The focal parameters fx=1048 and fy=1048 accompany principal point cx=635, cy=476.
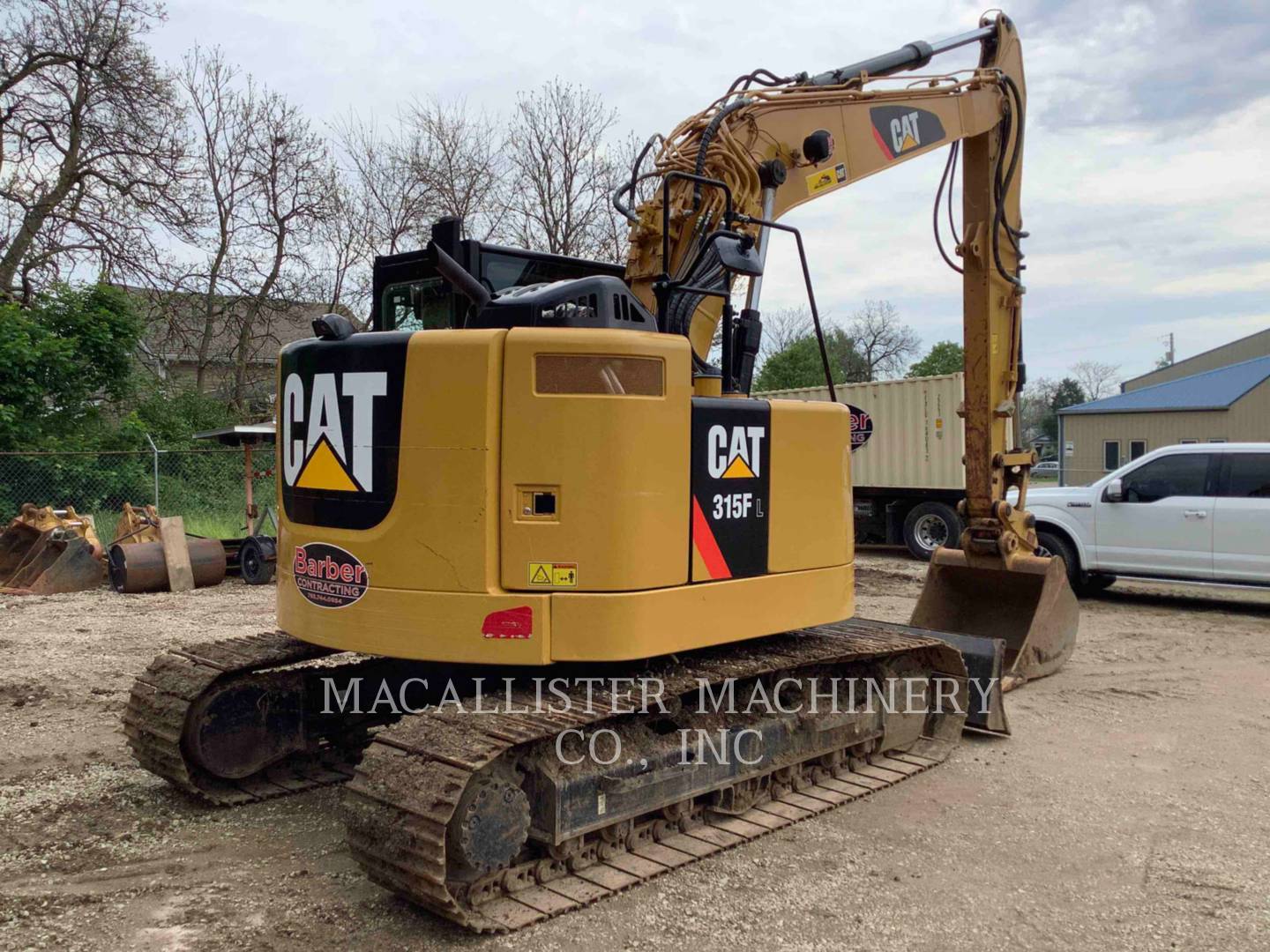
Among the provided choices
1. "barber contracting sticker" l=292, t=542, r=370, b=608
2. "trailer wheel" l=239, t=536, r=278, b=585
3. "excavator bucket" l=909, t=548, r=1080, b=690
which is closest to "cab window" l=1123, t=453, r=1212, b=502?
"excavator bucket" l=909, t=548, r=1080, b=690

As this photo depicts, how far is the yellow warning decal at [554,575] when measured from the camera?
404 centimetres

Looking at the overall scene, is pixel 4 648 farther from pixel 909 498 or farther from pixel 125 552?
pixel 909 498

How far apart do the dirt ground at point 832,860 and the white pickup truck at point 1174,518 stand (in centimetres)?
398

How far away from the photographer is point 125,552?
39.1ft

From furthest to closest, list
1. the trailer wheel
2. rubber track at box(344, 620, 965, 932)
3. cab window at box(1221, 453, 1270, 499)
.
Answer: the trailer wheel, cab window at box(1221, 453, 1270, 499), rubber track at box(344, 620, 965, 932)

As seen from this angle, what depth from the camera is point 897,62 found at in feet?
22.7

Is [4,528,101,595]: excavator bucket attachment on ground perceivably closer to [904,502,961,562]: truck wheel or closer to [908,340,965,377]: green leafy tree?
[904,502,961,562]: truck wheel

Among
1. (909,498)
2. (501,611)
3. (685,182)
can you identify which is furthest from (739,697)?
(909,498)

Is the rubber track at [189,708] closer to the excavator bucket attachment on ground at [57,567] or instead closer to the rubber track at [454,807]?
the rubber track at [454,807]

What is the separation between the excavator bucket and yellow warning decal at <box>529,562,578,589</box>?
14.7 feet

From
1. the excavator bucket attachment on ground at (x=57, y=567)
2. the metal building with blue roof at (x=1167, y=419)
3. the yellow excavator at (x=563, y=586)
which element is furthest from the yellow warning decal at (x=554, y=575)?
the metal building with blue roof at (x=1167, y=419)

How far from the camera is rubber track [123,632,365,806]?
481 centimetres

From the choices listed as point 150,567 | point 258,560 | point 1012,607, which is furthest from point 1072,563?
point 150,567

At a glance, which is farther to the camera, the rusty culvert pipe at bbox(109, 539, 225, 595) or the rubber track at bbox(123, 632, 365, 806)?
the rusty culvert pipe at bbox(109, 539, 225, 595)
